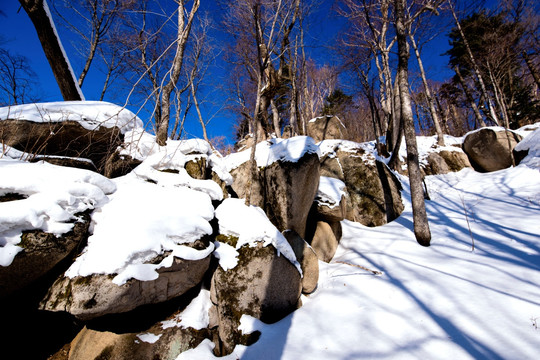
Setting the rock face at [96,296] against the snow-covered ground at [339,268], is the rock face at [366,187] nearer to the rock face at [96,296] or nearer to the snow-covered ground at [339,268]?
the snow-covered ground at [339,268]

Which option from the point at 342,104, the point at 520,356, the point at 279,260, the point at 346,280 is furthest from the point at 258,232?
the point at 342,104

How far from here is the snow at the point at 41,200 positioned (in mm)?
1902

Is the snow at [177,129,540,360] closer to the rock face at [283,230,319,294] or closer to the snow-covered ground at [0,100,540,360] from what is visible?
the snow-covered ground at [0,100,540,360]

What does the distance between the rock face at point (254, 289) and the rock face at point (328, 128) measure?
30.6 feet

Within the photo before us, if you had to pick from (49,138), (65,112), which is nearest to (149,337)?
(49,138)

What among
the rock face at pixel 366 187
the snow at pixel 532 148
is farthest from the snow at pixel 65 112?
the snow at pixel 532 148

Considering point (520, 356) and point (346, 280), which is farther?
point (346, 280)

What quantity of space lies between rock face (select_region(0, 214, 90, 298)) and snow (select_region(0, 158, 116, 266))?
0.06 meters

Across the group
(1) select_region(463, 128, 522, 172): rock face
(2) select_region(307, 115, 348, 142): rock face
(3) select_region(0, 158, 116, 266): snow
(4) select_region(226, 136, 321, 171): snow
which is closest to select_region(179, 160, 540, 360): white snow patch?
(3) select_region(0, 158, 116, 266): snow

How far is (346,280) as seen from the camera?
11.3 feet

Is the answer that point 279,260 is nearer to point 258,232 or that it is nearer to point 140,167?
A: point 258,232

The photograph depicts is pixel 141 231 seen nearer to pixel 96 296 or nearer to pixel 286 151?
pixel 96 296

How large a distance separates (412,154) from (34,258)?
20.6ft

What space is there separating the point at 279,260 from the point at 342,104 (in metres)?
17.1
